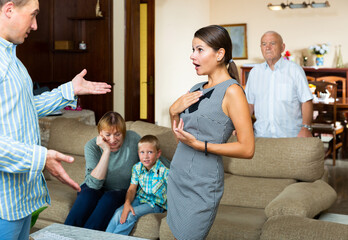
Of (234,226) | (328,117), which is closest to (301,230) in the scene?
(234,226)

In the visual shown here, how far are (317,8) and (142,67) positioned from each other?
409cm

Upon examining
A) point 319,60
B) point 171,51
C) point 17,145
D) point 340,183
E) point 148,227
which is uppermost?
point 171,51

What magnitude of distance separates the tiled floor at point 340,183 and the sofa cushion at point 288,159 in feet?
4.43

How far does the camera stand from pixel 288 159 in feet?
10.8

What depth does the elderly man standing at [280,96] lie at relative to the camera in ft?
12.5

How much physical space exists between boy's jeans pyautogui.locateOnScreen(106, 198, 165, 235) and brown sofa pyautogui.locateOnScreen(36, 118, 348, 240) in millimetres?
48

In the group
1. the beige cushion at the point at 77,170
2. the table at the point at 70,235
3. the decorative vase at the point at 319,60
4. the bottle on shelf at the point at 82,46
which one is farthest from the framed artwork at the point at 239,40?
the table at the point at 70,235

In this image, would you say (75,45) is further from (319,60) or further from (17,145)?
(17,145)

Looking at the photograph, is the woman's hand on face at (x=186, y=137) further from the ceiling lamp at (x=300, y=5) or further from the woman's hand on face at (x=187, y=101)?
the ceiling lamp at (x=300, y=5)

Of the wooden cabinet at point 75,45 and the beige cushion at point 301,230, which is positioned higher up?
the wooden cabinet at point 75,45

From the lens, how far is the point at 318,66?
948 centimetres

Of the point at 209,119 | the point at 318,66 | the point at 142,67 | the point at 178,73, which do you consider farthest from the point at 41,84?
the point at 318,66

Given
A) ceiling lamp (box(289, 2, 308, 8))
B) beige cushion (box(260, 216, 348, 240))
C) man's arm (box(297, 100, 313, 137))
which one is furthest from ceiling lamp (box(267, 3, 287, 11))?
beige cushion (box(260, 216, 348, 240))

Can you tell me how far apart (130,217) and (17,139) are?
164cm
